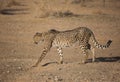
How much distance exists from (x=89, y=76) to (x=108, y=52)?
15.6 ft

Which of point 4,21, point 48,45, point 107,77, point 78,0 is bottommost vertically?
point 107,77

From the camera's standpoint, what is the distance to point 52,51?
15.2 m

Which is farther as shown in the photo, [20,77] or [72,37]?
[72,37]

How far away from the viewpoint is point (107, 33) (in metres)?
19.7

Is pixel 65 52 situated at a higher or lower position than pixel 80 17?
lower

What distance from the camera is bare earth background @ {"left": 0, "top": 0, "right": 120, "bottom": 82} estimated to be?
423 inches

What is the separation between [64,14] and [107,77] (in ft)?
53.7

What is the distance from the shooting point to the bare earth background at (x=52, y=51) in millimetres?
10742

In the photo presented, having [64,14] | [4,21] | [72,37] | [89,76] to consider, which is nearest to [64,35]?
[72,37]

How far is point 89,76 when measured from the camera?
34.8ft

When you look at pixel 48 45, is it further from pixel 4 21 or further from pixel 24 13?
pixel 24 13

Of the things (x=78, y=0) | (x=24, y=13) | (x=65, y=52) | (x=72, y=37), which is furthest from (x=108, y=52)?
(x=78, y=0)

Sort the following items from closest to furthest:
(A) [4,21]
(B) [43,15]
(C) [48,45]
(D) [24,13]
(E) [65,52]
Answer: (C) [48,45] < (E) [65,52] < (A) [4,21] < (B) [43,15] < (D) [24,13]

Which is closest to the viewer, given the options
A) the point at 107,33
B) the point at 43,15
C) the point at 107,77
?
the point at 107,77
